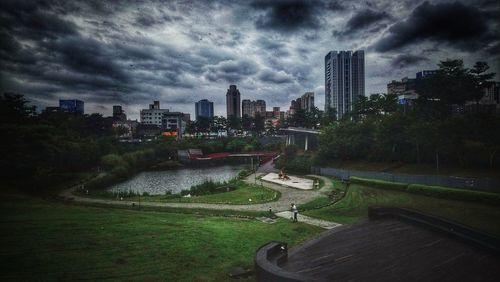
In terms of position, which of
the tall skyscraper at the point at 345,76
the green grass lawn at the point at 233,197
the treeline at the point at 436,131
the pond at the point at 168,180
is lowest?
the pond at the point at 168,180

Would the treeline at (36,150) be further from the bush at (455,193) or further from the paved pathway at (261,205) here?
the bush at (455,193)

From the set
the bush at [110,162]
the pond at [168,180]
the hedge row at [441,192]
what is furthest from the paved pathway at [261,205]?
the bush at [110,162]

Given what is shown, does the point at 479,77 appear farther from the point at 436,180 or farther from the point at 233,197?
the point at 233,197

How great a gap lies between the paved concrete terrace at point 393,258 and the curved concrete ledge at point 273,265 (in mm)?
457

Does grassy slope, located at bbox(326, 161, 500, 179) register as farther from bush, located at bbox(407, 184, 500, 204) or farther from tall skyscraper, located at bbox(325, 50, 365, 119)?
tall skyscraper, located at bbox(325, 50, 365, 119)

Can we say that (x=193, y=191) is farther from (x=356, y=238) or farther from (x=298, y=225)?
(x=356, y=238)

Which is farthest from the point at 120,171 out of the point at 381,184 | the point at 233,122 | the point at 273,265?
the point at 233,122

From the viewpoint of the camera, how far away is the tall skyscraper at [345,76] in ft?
450

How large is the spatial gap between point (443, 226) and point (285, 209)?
540 inches

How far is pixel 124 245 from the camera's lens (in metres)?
14.7

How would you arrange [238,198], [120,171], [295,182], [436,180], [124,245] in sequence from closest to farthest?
[124,245]
[436,180]
[238,198]
[295,182]
[120,171]

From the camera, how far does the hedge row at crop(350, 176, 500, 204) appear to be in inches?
835

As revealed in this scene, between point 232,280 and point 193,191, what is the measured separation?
84.4ft

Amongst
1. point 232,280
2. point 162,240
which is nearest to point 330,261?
point 232,280
